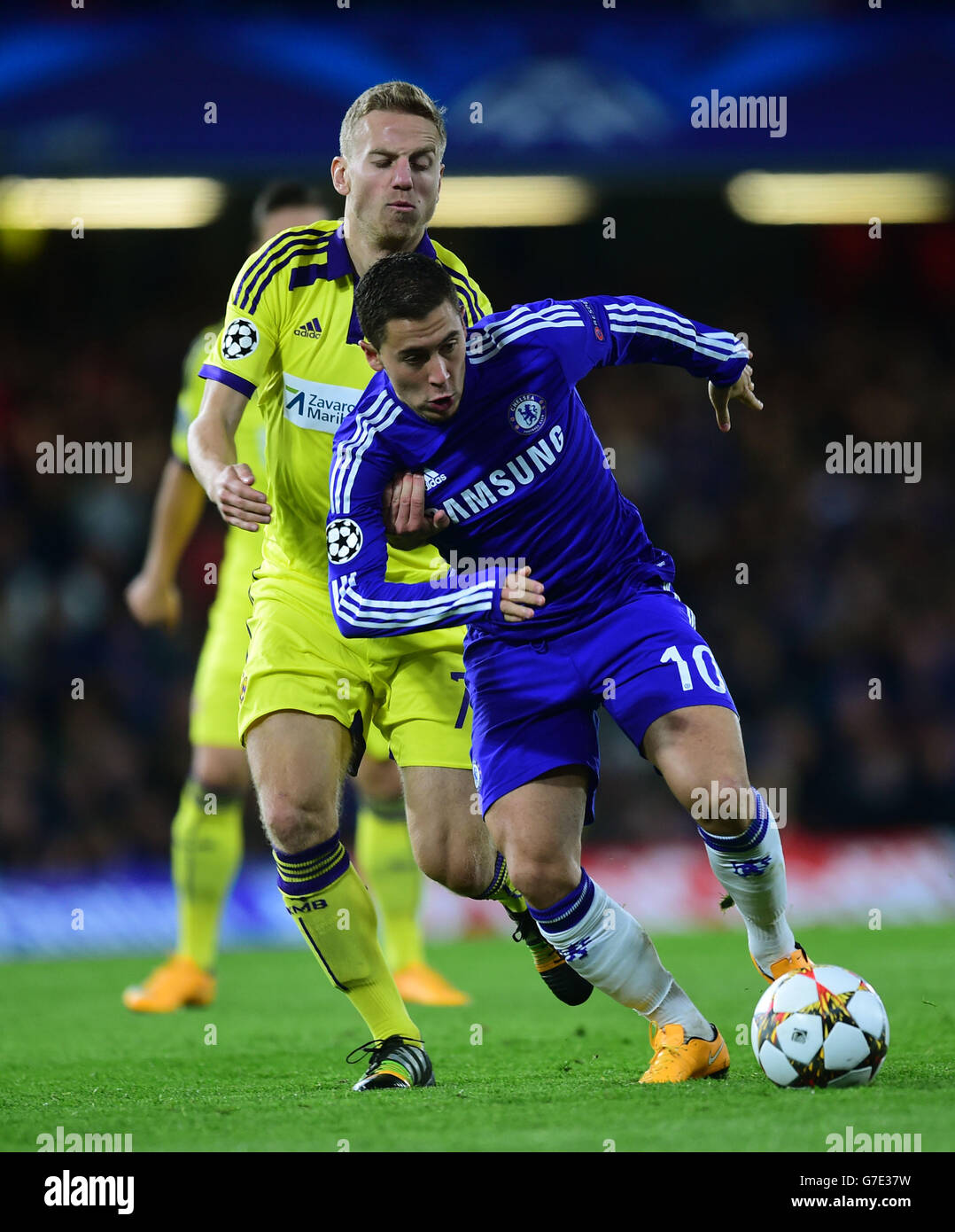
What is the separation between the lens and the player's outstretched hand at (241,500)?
399cm

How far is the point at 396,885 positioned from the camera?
694 cm

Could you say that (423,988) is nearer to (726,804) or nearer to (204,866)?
(204,866)

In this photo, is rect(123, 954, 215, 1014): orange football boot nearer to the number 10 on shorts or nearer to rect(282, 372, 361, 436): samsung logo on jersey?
rect(282, 372, 361, 436): samsung logo on jersey

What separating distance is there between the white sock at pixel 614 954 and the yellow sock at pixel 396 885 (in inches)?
107

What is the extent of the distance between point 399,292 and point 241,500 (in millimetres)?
635

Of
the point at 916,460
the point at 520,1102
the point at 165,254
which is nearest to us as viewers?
the point at 520,1102

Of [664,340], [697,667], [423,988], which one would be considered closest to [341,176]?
[664,340]

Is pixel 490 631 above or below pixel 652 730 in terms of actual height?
above

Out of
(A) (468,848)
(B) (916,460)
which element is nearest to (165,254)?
(B) (916,460)

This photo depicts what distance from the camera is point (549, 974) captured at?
4.86m

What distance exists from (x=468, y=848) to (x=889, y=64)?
8.13 metres

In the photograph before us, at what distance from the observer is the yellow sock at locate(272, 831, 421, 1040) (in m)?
4.45

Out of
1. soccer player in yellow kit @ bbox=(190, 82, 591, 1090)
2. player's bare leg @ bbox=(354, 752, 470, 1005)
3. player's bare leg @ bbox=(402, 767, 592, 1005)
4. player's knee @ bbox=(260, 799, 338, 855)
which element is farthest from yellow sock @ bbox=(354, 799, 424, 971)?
player's knee @ bbox=(260, 799, 338, 855)

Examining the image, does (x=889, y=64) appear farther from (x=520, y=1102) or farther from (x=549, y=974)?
(x=520, y=1102)
